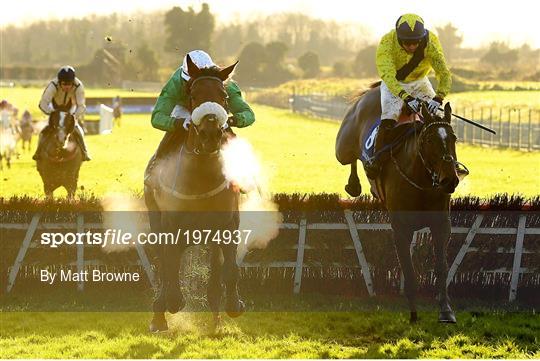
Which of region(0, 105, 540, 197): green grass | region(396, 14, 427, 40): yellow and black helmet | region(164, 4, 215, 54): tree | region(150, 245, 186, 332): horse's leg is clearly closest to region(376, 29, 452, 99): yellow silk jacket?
region(396, 14, 427, 40): yellow and black helmet

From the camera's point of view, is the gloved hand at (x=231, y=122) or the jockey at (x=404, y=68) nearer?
the gloved hand at (x=231, y=122)

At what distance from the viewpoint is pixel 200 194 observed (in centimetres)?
825

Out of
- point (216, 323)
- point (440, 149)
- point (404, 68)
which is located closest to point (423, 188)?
point (440, 149)

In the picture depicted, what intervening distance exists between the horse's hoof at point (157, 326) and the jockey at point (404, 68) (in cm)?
324

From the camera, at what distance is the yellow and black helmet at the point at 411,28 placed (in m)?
10.1

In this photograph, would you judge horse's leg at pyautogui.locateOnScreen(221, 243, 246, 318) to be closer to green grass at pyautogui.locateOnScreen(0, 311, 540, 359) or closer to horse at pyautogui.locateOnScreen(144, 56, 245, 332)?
horse at pyautogui.locateOnScreen(144, 56, 245, 332)

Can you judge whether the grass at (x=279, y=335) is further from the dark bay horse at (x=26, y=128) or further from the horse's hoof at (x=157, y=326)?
the dark bay horse at (x=26, y=128)

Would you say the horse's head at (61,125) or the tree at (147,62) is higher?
the horse's head at (61,125)

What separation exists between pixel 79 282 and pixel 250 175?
3.56 m

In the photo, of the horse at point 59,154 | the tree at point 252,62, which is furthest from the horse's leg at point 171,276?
the tree at point 252,62

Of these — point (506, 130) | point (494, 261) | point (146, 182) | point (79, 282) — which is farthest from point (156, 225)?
point (506, 130)

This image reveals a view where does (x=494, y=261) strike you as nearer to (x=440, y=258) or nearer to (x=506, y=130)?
(x=440, y=258)

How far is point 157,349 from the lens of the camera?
28.7 ft

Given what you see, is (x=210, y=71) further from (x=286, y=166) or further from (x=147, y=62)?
(x=147, y=62)
